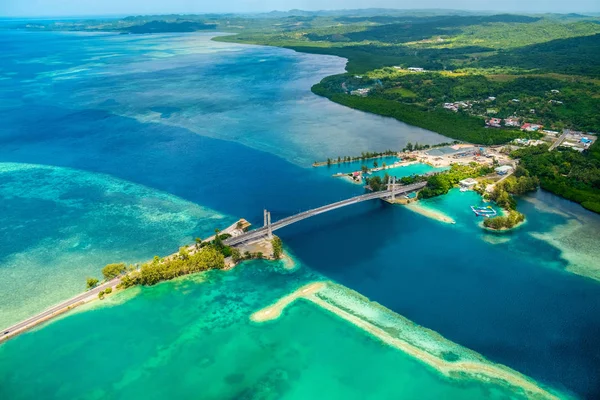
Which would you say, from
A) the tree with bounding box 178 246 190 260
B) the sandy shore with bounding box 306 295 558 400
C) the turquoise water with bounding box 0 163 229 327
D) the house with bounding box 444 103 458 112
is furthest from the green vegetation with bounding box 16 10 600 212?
the sandy shore with bounding box 306 295 558 400

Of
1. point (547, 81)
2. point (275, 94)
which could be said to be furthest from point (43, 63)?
point (547, 81)

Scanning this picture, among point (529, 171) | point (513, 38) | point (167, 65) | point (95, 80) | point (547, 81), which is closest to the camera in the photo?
point (529, 171)

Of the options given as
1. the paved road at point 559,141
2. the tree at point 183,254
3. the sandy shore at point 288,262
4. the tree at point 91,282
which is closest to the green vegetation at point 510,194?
the paved road at point 559,141

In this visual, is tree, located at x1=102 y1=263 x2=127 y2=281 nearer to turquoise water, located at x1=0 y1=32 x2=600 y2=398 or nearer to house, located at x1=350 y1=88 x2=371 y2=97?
turquoise water, located at x1=0 y1=32 x2=600 y2=398

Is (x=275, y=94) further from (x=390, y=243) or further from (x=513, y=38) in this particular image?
(x=513, y=38)

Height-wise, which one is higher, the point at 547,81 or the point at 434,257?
the point at 547,81

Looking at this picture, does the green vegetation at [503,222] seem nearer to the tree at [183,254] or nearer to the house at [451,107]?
the tree at [183,254]

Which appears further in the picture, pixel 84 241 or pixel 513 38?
pixel 513 38
